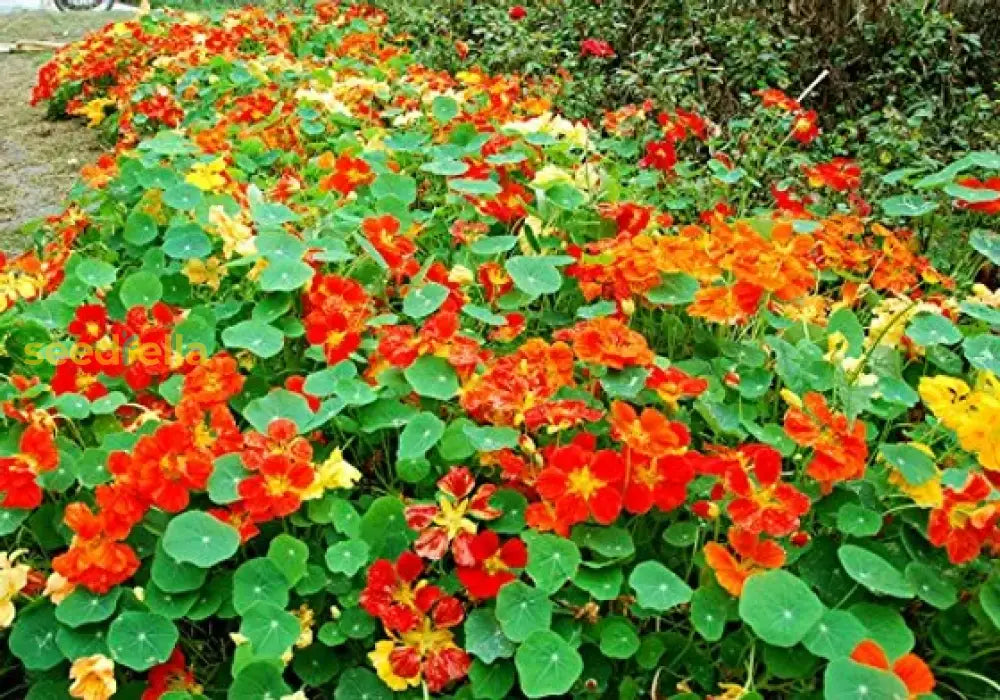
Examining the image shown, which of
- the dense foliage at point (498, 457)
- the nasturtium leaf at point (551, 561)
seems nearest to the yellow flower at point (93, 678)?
the dense foliage at point (498, 457)

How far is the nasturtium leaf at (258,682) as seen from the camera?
1358 mm

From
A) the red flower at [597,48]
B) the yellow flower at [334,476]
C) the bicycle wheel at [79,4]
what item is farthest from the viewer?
the bicycle wheel at [79,4]

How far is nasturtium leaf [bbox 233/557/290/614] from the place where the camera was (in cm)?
147

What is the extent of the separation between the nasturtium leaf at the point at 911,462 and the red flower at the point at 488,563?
1.81 ft

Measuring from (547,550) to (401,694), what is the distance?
29cm

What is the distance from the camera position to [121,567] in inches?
58.1

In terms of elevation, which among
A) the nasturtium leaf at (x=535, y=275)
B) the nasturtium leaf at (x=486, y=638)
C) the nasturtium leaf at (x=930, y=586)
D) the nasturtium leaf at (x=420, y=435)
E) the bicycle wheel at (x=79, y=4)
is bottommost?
the bicycle wheel at (x=79, y=4)

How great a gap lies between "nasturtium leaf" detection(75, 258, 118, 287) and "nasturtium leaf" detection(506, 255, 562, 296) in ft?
2.98

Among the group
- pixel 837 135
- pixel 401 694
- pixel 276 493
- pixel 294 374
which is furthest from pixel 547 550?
pixel 837 135

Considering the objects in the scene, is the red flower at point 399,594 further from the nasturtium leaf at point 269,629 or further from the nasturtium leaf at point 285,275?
the nasturtium leaf at point 285,275

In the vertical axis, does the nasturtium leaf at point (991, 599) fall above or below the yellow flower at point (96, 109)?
above

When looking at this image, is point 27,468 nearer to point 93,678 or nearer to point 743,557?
point 93,678

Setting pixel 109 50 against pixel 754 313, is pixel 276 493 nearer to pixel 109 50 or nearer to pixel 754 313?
pixel 754 313

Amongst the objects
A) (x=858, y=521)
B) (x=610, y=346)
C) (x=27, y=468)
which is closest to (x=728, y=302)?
(x=610, y=346)
